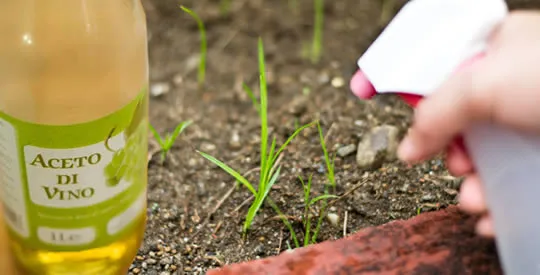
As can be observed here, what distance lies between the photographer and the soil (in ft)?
3.34

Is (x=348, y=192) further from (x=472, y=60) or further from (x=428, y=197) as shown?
(x=472, y=60)

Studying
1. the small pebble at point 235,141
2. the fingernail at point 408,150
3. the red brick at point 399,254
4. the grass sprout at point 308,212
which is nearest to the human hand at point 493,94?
the fingernail at point 408,150

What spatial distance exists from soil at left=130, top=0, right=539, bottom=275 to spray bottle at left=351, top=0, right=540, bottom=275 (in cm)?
26

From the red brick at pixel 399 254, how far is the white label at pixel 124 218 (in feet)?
0.43

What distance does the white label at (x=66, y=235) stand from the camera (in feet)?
2.90

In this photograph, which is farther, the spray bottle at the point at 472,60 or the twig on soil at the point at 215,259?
the twig on soil at the point at 215,259

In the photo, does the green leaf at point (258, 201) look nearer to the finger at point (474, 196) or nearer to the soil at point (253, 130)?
the soil at point (253, 130)

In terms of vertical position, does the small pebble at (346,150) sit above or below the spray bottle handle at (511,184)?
below

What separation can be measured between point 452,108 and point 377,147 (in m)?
0.40

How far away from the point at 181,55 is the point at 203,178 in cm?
36

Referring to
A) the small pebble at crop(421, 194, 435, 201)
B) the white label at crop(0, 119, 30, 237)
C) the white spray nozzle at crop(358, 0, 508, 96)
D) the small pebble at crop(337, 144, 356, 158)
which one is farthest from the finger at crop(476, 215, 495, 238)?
the white label at crop(0, 119, 30, 237)

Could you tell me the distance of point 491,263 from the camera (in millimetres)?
814

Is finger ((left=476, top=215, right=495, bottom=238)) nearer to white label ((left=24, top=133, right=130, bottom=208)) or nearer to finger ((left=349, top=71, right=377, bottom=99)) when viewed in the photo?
finger ((left=349, top=71, right=377, bottom=99))

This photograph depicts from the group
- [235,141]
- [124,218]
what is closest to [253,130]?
[235,141]
